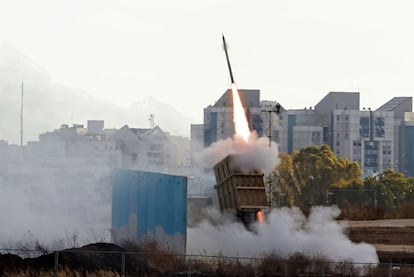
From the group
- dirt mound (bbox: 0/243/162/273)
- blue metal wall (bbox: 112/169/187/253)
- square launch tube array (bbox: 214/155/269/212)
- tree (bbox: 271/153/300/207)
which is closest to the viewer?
dirt mound (bbox: 0/243/162/273)

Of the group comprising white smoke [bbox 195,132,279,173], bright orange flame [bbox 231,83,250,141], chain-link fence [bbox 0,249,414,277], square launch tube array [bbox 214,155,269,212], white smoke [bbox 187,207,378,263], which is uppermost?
bright orange flame [bbox 231,83,250,141]

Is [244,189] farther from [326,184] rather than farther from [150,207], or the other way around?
[326,184]

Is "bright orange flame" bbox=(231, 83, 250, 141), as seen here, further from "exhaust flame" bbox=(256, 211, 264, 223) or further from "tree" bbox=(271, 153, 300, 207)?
"tree" bbox=(271, 153, 300, 207)

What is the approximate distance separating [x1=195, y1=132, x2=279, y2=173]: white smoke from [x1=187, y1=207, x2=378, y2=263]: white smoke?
101 inches

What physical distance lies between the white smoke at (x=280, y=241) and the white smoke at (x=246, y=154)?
256 centimetres

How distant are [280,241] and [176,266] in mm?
7049

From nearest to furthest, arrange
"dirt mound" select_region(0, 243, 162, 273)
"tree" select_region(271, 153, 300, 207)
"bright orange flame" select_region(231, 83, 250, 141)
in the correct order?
"dirt mound" select_region(0, 243, 162, 273) → "bright orange flame" select_region(231, 83, 250, 141) → "tree" select_region(271, 153, 300, 207)

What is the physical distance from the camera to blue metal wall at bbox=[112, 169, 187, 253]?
1927 inches

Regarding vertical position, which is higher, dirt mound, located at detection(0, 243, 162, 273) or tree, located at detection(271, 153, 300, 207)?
tree, located at detection(271, 153, 300, 207)

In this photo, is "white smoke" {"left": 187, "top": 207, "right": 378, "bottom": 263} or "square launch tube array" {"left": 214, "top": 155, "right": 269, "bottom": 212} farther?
"square launch tube array" {"left": 214, "top": 155, "right": 269, "bottom": 212}

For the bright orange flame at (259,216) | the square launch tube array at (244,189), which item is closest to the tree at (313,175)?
the bright orange flame at (259,216)

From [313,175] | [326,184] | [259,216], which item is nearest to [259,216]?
[259,216]

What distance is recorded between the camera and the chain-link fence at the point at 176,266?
42.6 metres

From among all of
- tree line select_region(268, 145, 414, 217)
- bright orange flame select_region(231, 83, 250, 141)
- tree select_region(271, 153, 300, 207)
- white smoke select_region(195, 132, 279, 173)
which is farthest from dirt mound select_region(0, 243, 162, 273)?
tree select_region(271, 153, 300, 207)
